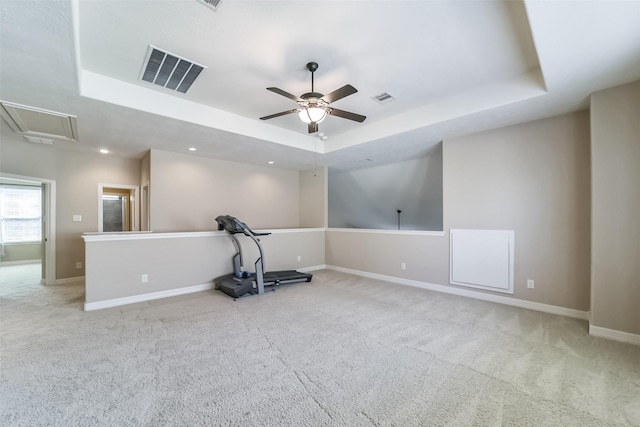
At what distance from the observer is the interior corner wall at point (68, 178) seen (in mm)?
4922

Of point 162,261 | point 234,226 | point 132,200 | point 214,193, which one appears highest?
point 214,193

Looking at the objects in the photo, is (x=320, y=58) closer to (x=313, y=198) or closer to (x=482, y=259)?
(x=482, y=259)

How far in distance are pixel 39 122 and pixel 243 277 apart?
3678 mm

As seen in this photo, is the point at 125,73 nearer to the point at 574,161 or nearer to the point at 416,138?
the point at 416,138

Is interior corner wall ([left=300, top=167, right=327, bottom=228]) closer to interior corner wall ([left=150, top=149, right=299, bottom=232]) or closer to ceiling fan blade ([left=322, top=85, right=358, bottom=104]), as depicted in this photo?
interior corner wall ([left=150, top=149, right=299, bottom=232])

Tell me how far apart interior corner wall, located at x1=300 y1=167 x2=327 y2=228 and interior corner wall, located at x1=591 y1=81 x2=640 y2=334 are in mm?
4806

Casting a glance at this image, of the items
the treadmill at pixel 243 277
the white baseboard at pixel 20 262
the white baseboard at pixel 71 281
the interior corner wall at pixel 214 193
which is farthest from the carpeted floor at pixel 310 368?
the white baseboard at pixel 20 262

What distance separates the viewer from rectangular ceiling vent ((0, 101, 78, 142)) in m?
3.33

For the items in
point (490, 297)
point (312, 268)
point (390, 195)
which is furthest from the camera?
point (390, 195)

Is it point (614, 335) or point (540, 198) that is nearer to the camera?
point (614, 335)

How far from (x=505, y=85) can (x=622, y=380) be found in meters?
3.04

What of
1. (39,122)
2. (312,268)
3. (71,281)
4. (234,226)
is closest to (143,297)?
(234,226)

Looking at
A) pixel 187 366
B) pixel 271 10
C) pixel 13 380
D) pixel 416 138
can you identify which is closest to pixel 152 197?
pixel 13 380

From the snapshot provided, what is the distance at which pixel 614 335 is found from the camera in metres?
2.80
